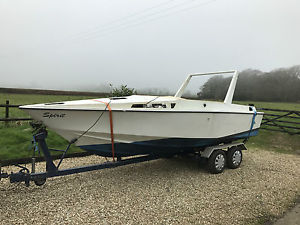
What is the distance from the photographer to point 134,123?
14.4 ft

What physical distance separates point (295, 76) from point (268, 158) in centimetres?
2552

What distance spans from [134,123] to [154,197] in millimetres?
1422

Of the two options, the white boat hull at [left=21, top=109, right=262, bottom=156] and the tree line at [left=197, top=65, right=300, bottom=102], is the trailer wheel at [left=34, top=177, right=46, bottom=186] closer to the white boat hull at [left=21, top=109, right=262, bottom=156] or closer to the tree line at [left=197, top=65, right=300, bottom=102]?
the white boat hull at [left=21, top=109, right=262, bottom=156]

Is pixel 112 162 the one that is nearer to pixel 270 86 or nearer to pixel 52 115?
pixel 52 115

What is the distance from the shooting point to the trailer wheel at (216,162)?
555 cm

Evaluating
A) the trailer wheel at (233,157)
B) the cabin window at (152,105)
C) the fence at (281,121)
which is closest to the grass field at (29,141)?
the fence at (281,121)

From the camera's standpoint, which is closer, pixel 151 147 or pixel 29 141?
pixel 151 147

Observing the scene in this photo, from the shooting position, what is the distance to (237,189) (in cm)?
479

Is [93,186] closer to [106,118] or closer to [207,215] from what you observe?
[106,118]

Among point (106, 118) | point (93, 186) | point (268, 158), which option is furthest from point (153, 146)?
point (268, 158)

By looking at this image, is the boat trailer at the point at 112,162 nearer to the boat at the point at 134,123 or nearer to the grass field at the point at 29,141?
the boat at the point at 134,123

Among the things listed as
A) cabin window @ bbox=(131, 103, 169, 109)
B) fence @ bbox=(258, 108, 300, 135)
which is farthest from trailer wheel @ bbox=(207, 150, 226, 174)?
fence @ bbox=(258, 108, 300, 135)

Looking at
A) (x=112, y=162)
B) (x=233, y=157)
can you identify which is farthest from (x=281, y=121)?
(x=112, y=162)

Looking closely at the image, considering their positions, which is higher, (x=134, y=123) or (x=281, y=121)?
(x=134, y=123)
